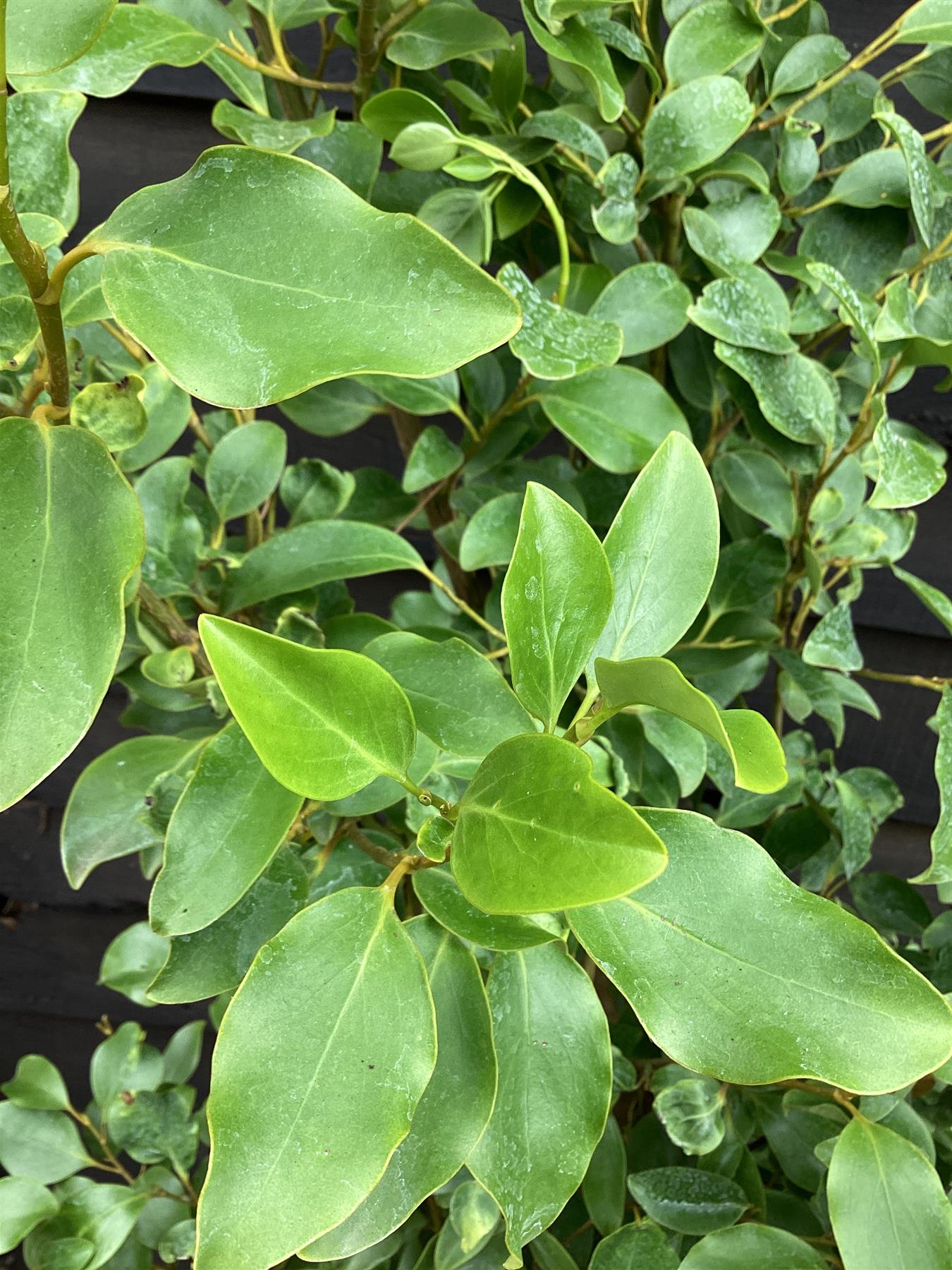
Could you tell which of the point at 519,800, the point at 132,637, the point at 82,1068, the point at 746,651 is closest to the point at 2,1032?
the point at 82,1068

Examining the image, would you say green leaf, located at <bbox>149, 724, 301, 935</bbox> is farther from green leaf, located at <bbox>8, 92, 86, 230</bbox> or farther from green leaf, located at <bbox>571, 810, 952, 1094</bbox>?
green leaf, located at <bbox>8, 92, 86, 230</bbox>

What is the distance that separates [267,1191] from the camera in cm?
28

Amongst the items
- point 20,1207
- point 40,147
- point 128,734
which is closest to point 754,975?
point 40,147

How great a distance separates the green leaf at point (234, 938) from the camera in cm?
41

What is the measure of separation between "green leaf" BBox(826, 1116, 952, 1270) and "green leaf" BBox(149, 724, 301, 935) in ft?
0.99

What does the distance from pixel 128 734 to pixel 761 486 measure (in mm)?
798

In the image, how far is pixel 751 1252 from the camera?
1.51ft

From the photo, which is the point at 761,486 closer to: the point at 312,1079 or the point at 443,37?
the point at 443,37

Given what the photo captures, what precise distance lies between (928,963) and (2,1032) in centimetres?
127

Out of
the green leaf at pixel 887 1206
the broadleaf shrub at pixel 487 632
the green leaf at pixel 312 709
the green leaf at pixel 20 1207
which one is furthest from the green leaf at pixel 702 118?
the green leaf at pixel 20 1207

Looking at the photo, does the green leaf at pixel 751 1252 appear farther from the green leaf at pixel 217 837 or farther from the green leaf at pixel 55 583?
the green leaf at pixel 55 583

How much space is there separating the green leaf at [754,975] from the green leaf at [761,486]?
10.7 inches

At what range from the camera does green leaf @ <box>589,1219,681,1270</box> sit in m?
0.48

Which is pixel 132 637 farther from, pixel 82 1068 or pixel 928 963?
pixel 82 1068
